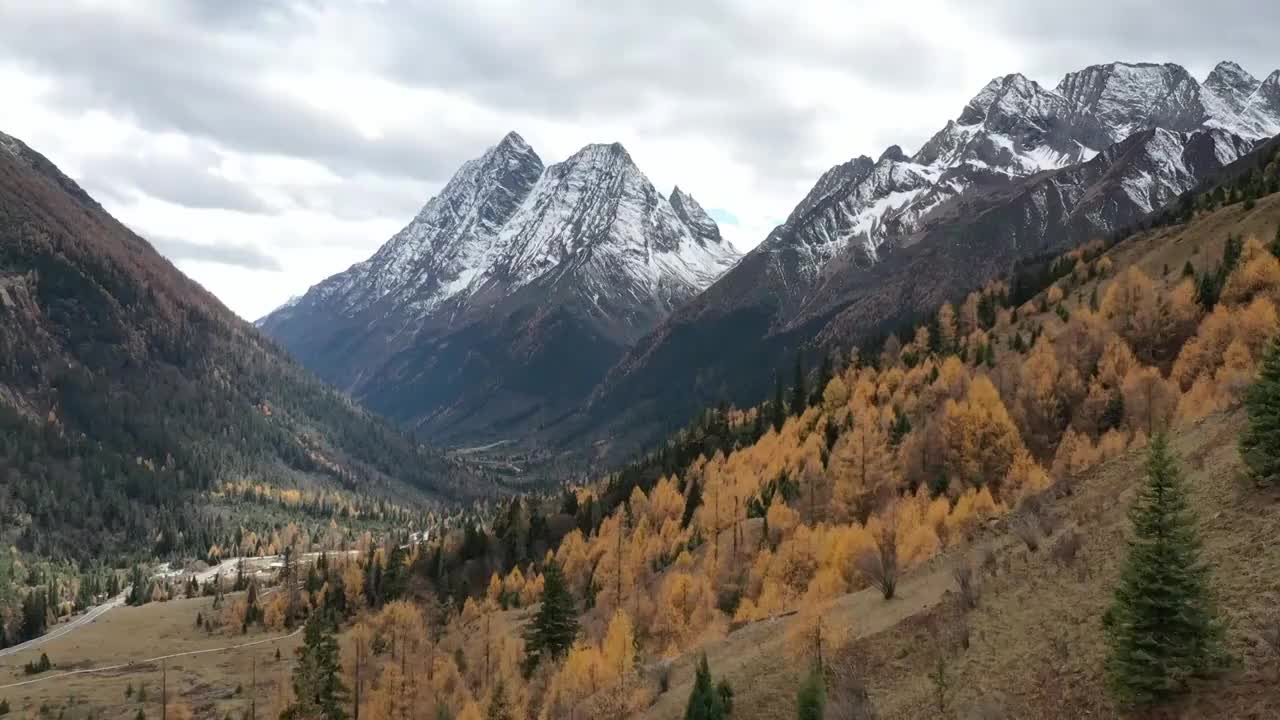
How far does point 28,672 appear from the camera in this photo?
528 feet

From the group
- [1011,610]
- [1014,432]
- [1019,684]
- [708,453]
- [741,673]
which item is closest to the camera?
[1019,684]

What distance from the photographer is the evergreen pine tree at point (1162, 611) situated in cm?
2894

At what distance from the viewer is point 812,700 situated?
40.0 meters

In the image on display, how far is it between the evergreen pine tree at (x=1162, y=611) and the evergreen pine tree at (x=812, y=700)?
13078mm

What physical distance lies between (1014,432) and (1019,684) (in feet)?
229

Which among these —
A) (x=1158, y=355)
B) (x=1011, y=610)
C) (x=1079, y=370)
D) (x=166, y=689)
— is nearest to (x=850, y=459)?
(x=1079, y=370)

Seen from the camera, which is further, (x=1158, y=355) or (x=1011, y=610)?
(x=1158, y=355)

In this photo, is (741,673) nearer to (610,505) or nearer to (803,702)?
(803,702)

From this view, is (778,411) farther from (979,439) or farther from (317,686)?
(317,686)

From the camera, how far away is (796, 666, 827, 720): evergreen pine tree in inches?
1565

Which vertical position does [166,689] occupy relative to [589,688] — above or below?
below

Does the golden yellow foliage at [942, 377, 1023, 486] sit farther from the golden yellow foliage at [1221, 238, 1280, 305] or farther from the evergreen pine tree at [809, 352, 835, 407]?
the evergreen pine tree at [809, 352, 835, 407]

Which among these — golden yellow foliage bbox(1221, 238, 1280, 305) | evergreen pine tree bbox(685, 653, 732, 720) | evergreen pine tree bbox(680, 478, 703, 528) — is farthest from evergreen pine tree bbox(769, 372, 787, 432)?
evergreen pine tree bbox(685, 653, 732, 720)

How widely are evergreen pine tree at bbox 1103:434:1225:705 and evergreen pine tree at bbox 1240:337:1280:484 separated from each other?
11.6 metres
